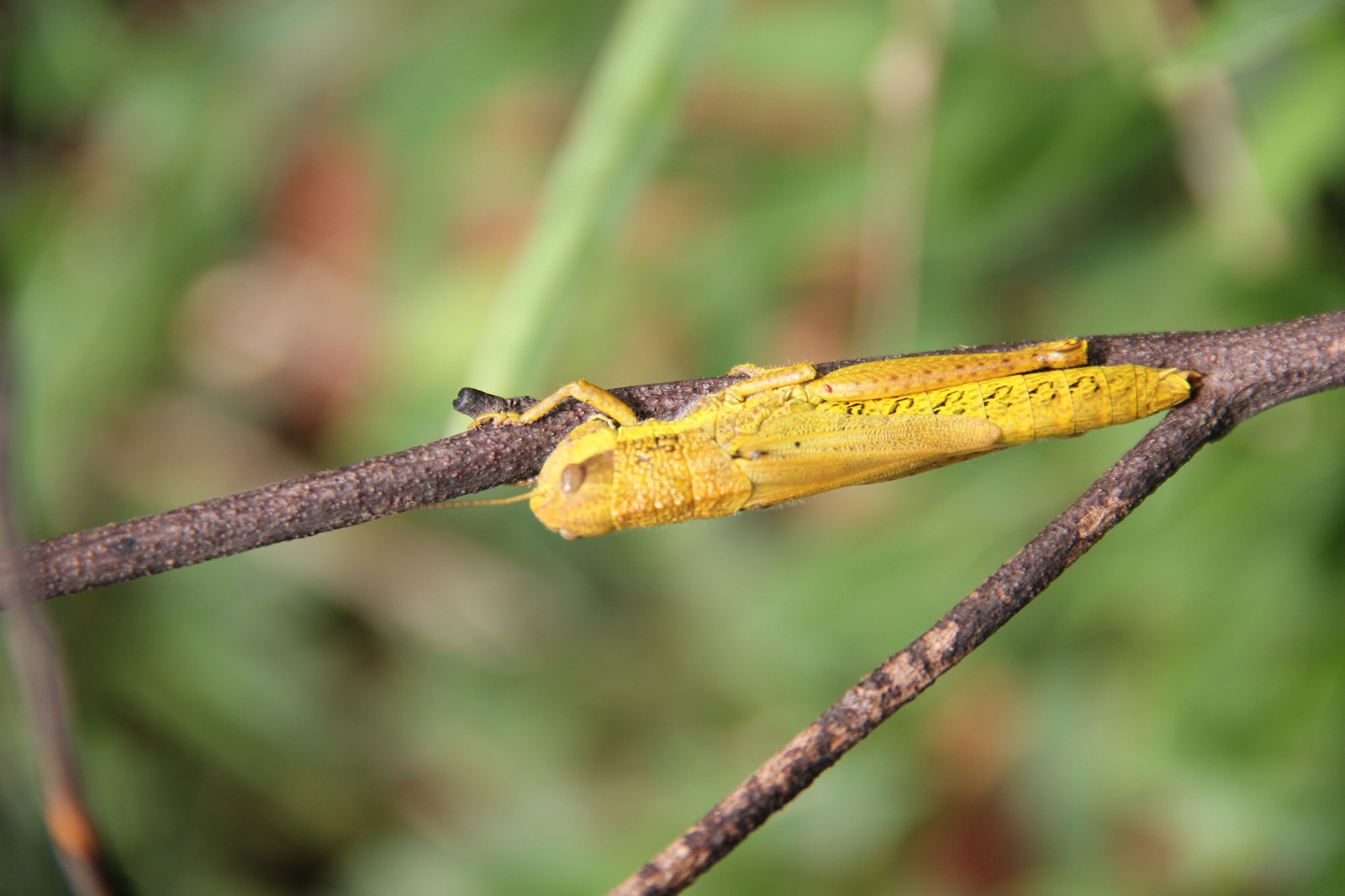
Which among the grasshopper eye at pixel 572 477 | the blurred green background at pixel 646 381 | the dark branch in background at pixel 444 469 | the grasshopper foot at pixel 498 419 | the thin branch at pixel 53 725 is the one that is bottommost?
the thin branch at pixel 53 725

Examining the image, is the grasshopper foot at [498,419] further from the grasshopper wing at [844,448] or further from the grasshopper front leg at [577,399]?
the grasshopper wing at [844,448]

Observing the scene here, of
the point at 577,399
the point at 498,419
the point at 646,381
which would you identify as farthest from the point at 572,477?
the point at 646,381

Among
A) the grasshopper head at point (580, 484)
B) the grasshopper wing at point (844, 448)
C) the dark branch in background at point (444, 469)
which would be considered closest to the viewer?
the dark branch in background at point (444, 469)

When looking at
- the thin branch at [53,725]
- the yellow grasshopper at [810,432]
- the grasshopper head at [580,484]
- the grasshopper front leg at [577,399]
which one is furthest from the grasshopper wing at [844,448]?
the thin branch at [53,725]

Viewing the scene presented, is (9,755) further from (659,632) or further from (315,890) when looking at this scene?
(659,632)

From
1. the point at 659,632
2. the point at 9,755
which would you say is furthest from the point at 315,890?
the point at 659,632

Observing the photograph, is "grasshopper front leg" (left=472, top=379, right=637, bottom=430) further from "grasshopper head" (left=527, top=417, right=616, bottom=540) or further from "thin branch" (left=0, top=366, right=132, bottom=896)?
"thin branch" (left=0, top=366, right=132, bottom=896)

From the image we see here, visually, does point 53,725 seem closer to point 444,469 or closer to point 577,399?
point 444,469

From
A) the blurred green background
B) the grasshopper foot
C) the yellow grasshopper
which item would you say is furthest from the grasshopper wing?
the grasshopper foot
